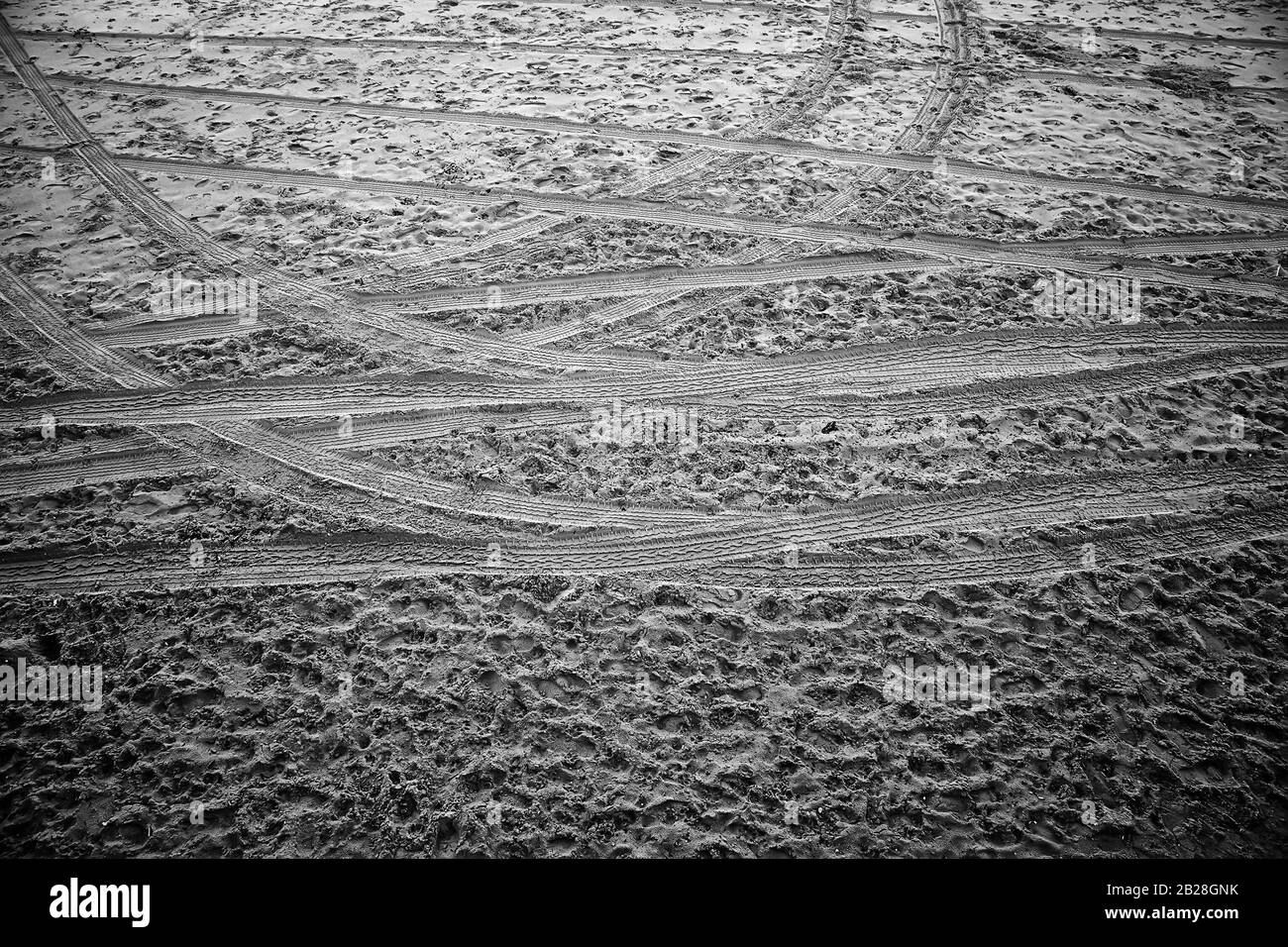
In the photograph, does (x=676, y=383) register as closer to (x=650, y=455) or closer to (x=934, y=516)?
(x=650, y=455)

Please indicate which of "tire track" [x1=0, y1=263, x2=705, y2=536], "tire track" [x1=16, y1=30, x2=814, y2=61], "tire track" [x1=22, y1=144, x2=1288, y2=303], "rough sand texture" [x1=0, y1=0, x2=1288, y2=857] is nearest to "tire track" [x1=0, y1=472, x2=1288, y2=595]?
"rough sand texture" [x1=0, y1=0, x2=1288, y2=857]

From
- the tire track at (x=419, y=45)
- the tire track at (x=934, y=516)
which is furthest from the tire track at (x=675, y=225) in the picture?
the tire track at (x=419, y=45)

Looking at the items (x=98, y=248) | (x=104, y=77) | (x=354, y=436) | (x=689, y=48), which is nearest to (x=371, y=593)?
(x=354, y=436)

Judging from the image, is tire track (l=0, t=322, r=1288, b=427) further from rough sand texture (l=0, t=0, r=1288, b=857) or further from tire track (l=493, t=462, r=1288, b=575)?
tire track (l=493, t=462, r=1288, b=575)

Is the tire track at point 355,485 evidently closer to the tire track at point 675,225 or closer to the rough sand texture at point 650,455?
the rough sand texture at point 650,455

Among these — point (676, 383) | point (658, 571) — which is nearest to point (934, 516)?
point (658, 571)

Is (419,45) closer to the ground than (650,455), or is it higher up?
higher up

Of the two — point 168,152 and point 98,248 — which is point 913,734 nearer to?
point 98,248

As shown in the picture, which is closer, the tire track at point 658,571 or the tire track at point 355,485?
the tire track at point 658,571
